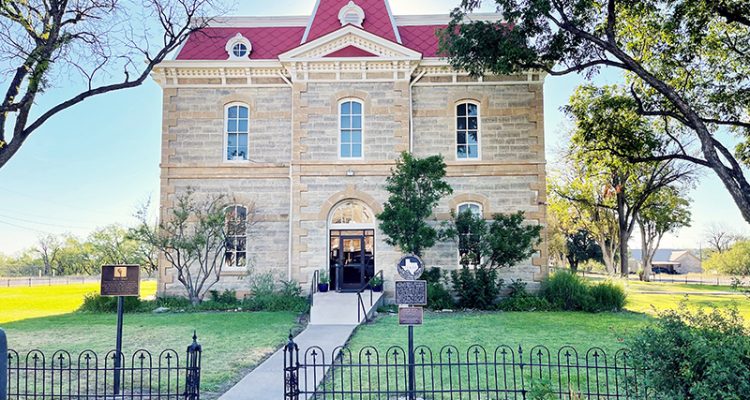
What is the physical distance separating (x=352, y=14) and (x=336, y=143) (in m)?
5.46

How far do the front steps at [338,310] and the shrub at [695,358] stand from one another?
31.6 feet

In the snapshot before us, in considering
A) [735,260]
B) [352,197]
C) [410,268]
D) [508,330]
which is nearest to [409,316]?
[410,268]

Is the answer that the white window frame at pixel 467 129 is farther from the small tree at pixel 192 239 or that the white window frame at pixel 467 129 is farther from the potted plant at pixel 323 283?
the small tree at pixel 192 239

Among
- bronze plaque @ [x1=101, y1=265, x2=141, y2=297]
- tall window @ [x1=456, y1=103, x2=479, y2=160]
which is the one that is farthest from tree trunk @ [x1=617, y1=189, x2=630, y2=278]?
bronze plaque @ [x1=101, y1=265, x2=141, y2=297]

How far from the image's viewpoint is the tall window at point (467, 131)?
1978 cm

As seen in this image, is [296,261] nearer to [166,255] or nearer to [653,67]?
[166,255]

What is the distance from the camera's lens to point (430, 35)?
21.1 metres


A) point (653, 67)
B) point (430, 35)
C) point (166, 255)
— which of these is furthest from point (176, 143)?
point (653, 67)

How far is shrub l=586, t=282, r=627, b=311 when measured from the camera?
17672 millimetres

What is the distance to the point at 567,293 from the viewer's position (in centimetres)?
1784

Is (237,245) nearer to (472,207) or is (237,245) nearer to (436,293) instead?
(436,293)

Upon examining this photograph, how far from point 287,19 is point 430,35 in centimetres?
594

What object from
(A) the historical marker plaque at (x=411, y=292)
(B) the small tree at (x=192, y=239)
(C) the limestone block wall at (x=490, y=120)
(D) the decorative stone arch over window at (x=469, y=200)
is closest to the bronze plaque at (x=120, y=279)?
(A) the historical marker plaque at (x=411, y=292)

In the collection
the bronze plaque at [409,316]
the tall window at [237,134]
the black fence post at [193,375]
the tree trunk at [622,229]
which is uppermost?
the tall window at [237,134]
